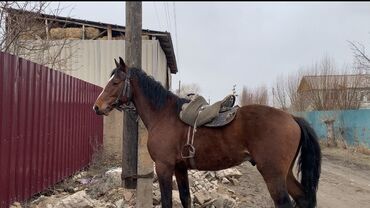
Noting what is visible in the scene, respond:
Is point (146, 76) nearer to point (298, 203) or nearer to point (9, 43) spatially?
point (298, 203)

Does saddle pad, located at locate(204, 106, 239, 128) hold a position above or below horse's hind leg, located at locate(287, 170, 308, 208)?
above

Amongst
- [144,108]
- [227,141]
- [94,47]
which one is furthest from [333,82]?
[227,141]

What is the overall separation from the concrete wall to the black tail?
1543cm

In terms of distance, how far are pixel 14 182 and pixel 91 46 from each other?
11125 mm

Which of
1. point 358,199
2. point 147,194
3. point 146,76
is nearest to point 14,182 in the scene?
point 147,194

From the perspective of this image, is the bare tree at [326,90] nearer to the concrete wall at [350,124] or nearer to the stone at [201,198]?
the concrete wall at [350,124]

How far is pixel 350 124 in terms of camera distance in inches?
898

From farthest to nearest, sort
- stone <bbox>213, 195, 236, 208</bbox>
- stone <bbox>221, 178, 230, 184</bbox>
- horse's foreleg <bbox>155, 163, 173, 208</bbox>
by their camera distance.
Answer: stone <bbox>221, 178, 230, 184</bbox>, stone <bbox>213, 195, 236, 208</bbox>, horse's foreleg <bbox>155, 163, 173, 208</bbox>

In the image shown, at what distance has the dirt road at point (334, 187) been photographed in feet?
27.3

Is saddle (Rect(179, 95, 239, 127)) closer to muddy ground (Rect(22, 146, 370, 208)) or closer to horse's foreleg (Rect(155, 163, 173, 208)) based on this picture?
horse's foreleg (Rect(155, 163, 173, 208))

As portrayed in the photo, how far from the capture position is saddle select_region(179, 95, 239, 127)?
209 inches

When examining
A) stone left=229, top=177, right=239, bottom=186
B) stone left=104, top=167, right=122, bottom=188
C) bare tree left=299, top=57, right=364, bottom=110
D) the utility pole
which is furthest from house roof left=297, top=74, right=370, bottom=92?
the utility pole

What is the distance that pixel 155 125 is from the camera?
18.5 ft

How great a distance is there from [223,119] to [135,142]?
2148 millimetres
